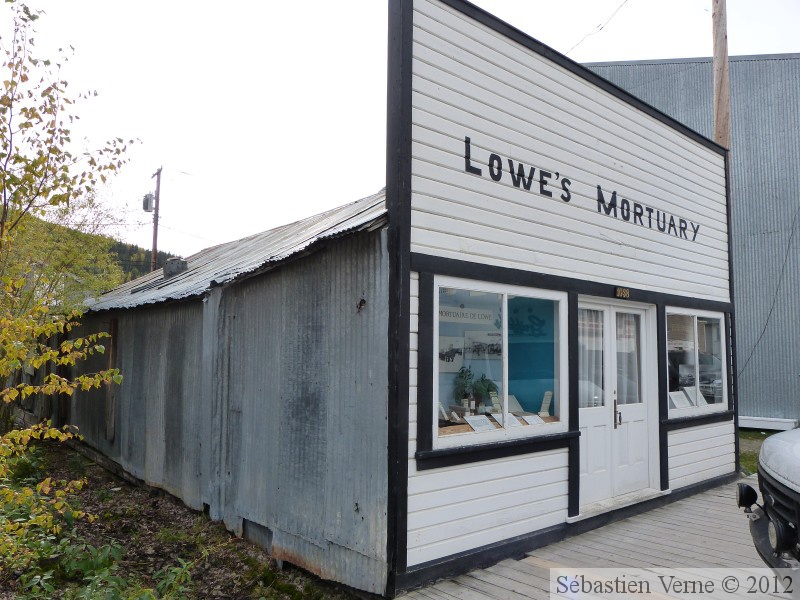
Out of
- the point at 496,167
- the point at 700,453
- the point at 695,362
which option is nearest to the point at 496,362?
the point at 496,167

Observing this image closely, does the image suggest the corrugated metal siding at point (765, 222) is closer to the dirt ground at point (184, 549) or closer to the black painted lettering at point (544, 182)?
the black painted lettering at point (544, 182)

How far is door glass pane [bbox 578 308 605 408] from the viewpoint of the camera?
6.73 metres

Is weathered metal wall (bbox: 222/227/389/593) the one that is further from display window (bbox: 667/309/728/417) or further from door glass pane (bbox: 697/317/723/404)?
door glass pane (bbox: 697/317/723/404)

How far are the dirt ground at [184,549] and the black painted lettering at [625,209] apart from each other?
16.1 feet

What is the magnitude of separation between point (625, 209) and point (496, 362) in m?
2.86

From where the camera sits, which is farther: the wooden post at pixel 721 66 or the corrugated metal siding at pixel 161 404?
the wooden post at pixel 721 66

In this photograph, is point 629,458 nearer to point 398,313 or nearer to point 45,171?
point 398,313

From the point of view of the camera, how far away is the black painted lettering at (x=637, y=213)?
24.3ft

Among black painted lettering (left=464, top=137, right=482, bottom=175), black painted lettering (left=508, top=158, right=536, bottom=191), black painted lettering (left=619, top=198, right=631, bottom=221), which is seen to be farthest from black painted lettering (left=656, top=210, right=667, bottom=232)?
black painted lettering (left=464, top=137, right=482, bottom=175)

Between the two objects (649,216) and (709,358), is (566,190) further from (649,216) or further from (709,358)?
(709,358)

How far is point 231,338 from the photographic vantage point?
22.0ft

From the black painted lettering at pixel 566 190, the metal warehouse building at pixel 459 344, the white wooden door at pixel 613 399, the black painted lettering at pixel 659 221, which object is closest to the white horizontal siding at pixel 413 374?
the metal warehouse building at pixel 459 344

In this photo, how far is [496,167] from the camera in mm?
5695

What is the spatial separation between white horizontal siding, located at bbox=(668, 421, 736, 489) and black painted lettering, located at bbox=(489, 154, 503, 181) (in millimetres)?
4144
